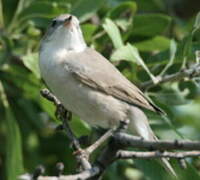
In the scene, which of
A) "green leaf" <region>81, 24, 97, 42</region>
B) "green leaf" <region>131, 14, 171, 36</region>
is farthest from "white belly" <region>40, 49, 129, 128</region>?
"green leaf" <region>131, 14, 171, 36</region>

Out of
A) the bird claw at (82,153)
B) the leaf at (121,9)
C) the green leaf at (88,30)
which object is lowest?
the bird claw at (82,153)

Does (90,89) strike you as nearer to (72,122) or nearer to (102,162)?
(72,122)

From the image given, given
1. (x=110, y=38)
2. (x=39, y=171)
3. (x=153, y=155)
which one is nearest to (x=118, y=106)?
(x=110, y=38)

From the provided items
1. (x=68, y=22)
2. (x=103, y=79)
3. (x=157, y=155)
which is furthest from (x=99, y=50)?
(x=157, y=155)

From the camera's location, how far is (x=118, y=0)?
15.3 feet

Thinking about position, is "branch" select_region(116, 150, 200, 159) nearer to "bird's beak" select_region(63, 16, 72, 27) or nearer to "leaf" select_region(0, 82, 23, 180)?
"leaf" select_region(0, 82, 23, 180)

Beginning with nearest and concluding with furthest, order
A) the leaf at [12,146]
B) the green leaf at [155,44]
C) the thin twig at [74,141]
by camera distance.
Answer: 1. the thin twig at [74,141]
2. the leaf at [12,146]
3. the green leaf at [155,44]

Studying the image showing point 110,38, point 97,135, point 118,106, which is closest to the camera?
point 118,106

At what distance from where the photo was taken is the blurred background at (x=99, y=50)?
12.5 ft

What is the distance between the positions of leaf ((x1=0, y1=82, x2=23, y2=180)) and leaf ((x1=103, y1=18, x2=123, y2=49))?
0.76m

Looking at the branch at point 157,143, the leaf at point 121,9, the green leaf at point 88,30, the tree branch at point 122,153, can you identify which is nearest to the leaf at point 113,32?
the green leaf at point 88,30

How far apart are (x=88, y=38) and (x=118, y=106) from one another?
0.83 meters

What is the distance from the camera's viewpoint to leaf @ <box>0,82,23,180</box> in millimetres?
3583

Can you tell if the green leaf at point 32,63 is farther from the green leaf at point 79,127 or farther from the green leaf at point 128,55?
the green leaf at point 128,55
